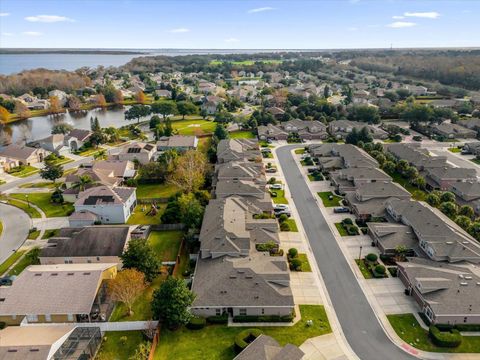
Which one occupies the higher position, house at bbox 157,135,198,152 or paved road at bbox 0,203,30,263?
house at bbox 157,135,198,152

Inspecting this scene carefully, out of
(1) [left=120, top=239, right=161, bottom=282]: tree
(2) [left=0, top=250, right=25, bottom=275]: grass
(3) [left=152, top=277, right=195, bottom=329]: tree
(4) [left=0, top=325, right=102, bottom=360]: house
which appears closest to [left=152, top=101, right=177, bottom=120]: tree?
(2) [left=0, top=250, right=25, bottom=275]: grass

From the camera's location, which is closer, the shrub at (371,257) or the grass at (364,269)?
the grass at (364,269)

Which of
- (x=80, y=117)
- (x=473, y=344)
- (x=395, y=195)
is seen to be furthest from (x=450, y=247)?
(x=80, y=117)

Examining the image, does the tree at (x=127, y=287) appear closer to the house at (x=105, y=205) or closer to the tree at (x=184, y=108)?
the house at (x=105, y=205)

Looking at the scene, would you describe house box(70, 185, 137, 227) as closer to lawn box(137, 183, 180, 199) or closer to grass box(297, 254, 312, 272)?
lawn box(137, 183, 180, 199)

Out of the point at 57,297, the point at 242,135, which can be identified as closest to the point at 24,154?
the point at 242,135

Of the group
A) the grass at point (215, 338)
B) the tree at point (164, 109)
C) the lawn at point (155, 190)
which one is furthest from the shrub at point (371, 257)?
the tree at point (164, 109)

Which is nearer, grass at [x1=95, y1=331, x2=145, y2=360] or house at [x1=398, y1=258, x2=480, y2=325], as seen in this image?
grass at [x1=95, y1=331, x2=145, y2=360]

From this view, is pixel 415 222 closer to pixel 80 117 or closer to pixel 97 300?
pixel 97 300
